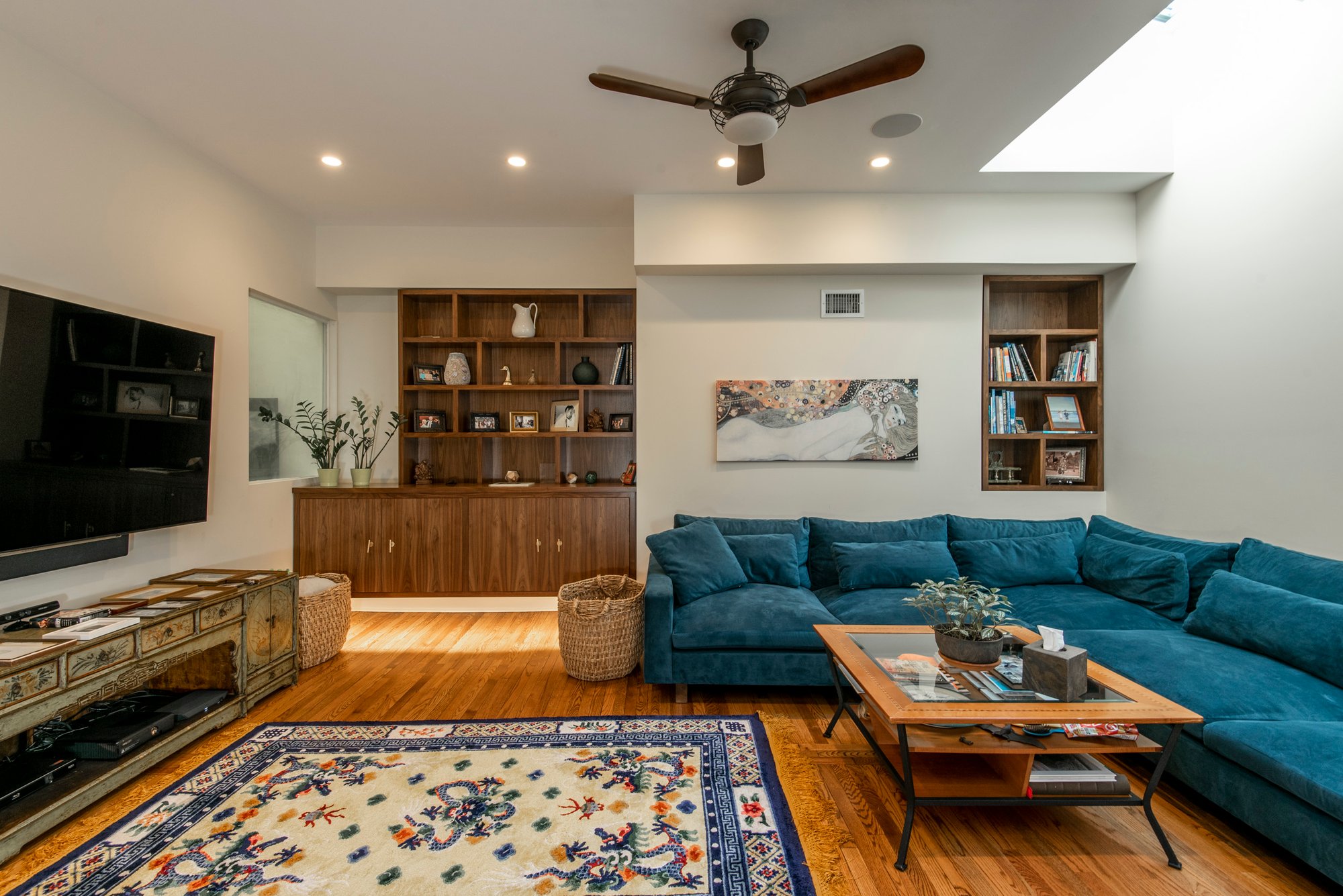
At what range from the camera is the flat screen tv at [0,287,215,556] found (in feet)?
7.13

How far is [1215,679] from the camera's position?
83.4 inches

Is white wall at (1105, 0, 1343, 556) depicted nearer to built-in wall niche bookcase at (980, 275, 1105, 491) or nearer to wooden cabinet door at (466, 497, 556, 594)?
built-in wall niche bookcase at (980, 275, 1105, 491)

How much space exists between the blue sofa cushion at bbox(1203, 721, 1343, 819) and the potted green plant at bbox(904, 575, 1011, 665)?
65cm

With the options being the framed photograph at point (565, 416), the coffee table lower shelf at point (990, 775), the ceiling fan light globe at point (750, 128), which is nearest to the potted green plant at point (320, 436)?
the framed photograph at point (565, 416)

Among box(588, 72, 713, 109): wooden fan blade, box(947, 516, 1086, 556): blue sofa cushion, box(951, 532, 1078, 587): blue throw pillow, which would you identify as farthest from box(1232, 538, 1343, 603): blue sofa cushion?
box(588, 72, 713, 109): wooden fan blade

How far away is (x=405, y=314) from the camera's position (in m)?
4.59

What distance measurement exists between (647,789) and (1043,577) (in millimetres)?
2570

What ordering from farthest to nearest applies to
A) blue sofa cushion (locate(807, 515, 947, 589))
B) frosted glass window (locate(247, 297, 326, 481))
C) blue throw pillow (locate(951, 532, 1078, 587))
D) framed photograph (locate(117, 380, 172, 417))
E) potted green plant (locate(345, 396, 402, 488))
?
potted green plant (locate(345, 396, 402, 488)) → frosted glass window (locate(247, 297, 326, 481)) → blue sofa cushion (locate(807, 515, 947, 589)) → blue throw pillow (locate(951, 532, 1078, 587)) → framed photograph (locate(117, 380, 172, 417))

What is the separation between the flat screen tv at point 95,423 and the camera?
7.13 ft

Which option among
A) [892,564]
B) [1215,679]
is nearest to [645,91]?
[892,564]

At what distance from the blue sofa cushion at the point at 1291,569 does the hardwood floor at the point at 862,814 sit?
1010mm

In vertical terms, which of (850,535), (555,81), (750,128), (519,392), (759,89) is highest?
(555,81)

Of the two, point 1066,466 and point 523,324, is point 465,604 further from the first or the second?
point 1066,466

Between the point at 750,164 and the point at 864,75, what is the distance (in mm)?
542
